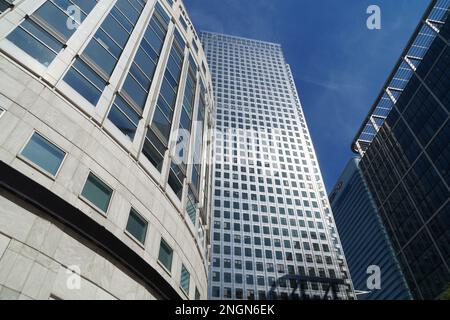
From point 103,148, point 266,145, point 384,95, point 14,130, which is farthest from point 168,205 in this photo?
point 384,95

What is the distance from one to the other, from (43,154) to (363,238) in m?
121

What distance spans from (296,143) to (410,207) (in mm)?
35832

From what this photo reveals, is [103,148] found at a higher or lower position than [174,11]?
lower

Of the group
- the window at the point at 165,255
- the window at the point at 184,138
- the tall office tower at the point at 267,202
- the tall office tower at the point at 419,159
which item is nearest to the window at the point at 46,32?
the window at the point at 184,138

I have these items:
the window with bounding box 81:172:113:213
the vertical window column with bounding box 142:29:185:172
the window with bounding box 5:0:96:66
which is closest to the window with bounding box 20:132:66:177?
the window with bounding box 81:172:113:213

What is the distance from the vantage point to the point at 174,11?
27438 mm

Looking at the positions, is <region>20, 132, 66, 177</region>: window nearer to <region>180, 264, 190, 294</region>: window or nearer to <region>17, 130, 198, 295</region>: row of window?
<region>17, 130, 198, 295</region>: row of window

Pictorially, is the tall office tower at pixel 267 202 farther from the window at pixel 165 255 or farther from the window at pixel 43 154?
the window at pixel 43 154

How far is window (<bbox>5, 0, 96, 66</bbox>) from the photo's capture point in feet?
41.4

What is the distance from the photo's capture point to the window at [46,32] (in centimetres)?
1261

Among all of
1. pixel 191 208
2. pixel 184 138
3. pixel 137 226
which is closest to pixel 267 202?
pixel 184 138

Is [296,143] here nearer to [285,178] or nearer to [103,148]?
[285,178]

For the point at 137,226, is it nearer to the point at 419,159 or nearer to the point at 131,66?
the point at 131,66

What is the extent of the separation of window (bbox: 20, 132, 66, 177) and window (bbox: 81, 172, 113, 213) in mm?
1206
